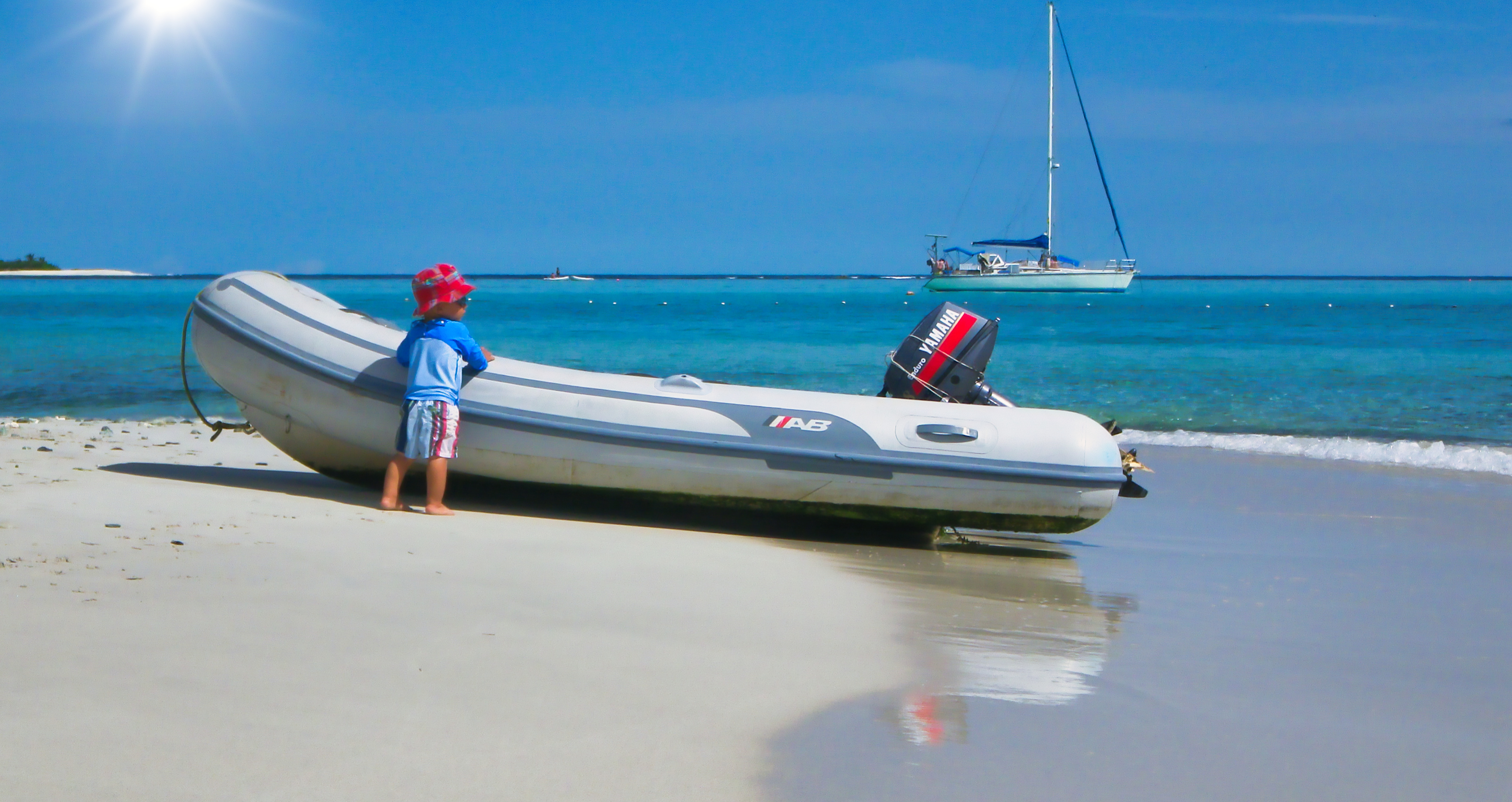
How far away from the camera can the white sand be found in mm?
2252

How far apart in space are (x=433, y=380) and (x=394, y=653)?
2.24m

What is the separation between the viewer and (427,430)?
4992 mm

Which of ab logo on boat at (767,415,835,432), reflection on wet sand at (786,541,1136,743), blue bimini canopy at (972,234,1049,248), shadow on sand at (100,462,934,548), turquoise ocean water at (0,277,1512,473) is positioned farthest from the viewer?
blue bimini canopy at (972,234,1049,248)

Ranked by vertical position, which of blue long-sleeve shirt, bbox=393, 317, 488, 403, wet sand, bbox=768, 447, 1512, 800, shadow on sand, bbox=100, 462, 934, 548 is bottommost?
wet sand, bbox=768, 447, 1512, 800

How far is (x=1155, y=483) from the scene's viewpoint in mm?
7422

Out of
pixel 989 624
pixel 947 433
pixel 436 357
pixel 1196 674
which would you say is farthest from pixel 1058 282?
pixel 1196 674

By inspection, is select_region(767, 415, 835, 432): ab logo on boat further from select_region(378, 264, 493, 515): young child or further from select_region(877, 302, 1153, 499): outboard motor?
select_region(378, 264, 493, 515): young child

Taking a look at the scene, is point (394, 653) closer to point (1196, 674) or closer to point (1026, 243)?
point (1196, 674)

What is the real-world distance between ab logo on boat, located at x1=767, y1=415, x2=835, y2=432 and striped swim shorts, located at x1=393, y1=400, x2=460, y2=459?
1.44 meters

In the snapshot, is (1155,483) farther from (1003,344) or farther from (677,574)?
(1003,344)

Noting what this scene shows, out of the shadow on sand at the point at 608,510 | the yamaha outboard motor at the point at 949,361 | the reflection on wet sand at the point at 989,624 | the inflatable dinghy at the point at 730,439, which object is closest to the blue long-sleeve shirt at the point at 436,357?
the inflatable dinghy at the point at 730,439

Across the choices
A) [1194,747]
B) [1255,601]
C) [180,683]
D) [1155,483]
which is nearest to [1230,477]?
[1155,483]

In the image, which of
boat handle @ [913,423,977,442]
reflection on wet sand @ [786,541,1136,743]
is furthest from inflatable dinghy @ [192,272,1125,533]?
reflection on wet sand @ [786,541,1136,743]

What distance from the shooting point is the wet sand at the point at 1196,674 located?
2.48 m
